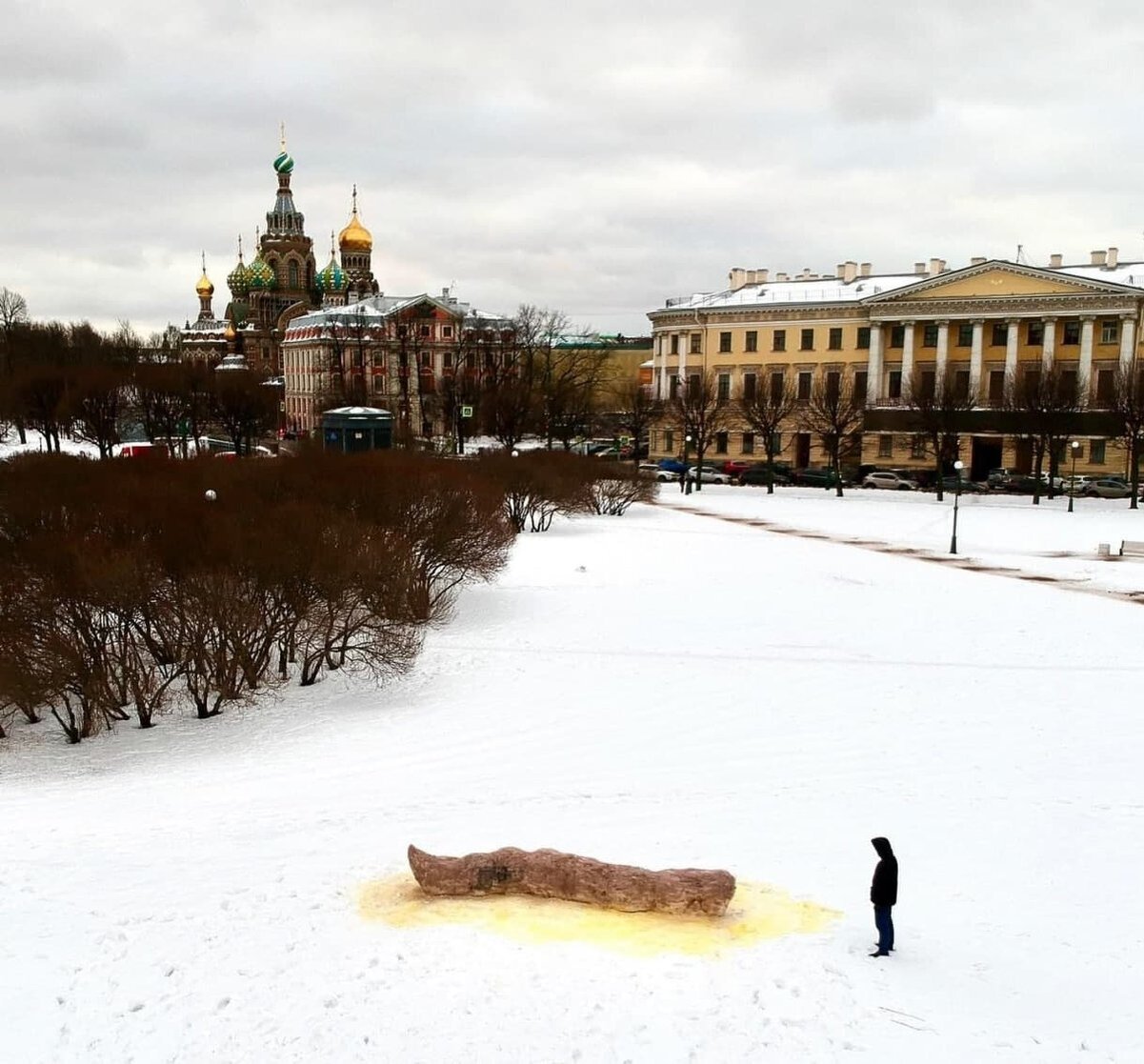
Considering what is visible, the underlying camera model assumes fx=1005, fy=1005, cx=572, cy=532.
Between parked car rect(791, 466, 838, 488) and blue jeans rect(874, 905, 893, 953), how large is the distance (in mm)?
49708

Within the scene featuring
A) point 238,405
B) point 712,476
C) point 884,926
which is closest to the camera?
point 884,926

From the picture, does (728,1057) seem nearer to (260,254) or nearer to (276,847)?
(276,847)

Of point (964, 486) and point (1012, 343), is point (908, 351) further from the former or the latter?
point (964, 486)

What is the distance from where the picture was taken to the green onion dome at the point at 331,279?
122 m

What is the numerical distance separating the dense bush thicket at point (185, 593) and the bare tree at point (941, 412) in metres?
36.0

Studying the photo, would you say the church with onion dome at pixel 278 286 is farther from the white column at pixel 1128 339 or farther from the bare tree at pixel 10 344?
the white column at pixel 1128 339

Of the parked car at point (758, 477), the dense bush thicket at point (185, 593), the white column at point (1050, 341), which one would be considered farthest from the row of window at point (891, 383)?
the dense bush thicket at point (185, 593)

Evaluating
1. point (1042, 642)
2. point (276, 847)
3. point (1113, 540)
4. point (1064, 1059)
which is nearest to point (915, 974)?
point (1064, 1059)

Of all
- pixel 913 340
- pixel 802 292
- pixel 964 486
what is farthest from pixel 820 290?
pixel 964 486

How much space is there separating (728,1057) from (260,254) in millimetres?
134345

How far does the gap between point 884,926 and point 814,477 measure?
52.5 meters

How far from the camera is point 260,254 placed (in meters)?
130

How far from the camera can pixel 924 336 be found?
65.2 metres

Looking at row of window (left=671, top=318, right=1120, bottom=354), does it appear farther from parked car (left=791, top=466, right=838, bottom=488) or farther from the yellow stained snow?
the yellow stained snow
